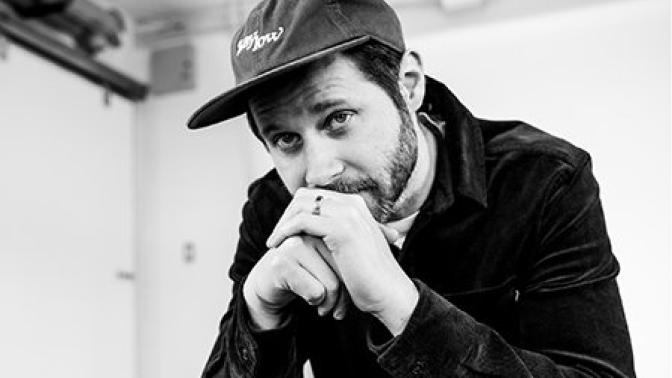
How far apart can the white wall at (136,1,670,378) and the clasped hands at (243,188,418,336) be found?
2.25 m

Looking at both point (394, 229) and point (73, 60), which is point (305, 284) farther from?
point (73, 60)

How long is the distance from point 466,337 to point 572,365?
16cm

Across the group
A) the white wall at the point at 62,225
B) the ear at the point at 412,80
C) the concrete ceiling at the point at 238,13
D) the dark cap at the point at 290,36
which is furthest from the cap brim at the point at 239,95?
the concrete ceiling at the point at 238,13

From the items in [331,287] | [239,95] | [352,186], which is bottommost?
[331,287]

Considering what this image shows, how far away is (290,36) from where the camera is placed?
3.18ft

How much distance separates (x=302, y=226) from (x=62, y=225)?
259 centimetres

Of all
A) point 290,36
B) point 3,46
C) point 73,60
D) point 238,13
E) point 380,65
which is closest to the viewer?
point 290,36

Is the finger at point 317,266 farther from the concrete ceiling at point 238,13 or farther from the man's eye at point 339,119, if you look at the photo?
the concrete ceiling at point 238,13

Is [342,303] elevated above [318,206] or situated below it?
below

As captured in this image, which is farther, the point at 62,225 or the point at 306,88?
the point at 62,225

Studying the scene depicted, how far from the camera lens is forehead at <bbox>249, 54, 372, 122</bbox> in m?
0.99

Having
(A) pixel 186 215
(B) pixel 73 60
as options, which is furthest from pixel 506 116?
(B) pixel 73 60

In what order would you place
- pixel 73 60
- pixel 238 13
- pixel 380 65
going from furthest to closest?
pixel 238 13 → pixel 73 60 → pixel 380 65

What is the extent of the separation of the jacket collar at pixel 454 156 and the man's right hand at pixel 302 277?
0.26 meters
